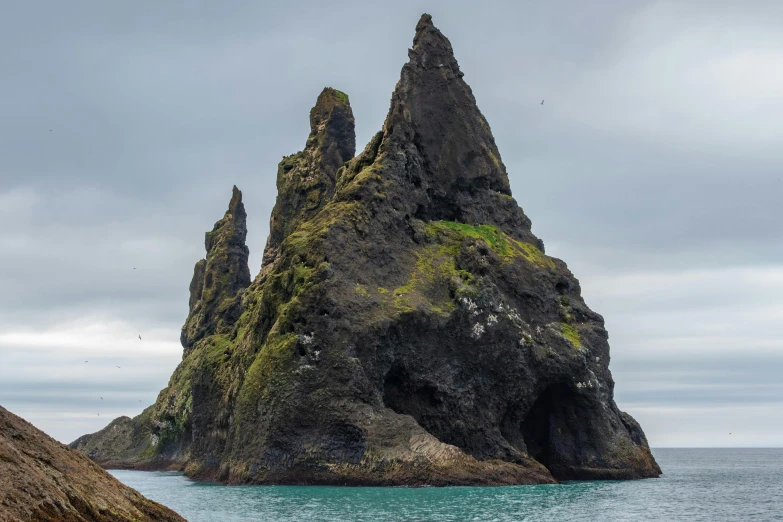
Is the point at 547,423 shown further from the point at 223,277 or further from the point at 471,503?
the point at 223,277

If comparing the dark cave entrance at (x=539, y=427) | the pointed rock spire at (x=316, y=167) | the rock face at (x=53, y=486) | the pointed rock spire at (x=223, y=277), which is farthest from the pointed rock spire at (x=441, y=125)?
the rock face at (x=53, y=486)

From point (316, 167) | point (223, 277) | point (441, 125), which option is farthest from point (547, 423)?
point (223, 277)

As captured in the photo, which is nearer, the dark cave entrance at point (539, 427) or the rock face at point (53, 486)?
the rock face at point (53, 486)

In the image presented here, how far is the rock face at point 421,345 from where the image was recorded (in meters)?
57.7

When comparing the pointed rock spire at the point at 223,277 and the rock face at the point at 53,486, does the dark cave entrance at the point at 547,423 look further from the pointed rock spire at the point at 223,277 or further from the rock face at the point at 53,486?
the pointed rock spire at the point at 223,277

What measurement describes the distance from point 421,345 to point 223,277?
6776cm

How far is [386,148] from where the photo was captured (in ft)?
243

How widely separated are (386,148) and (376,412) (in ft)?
91.3

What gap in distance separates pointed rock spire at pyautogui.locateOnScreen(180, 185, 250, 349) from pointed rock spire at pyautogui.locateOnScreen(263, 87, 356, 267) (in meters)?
20.3

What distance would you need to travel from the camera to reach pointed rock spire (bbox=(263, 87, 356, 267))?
9600cm

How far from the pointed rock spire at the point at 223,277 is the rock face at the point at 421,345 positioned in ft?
103

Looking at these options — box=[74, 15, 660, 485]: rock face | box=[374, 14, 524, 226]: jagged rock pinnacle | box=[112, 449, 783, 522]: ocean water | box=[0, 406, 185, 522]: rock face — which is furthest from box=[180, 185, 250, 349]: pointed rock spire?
box=[0, 406, 185, 522]: rock face

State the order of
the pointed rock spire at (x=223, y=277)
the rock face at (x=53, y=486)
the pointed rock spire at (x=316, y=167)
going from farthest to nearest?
the pointed rock spire at (x=223, y=277), the pointed rock spire at (x=316, y=167), the rock face at (x=53, y=486)

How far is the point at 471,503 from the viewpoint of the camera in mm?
43094
